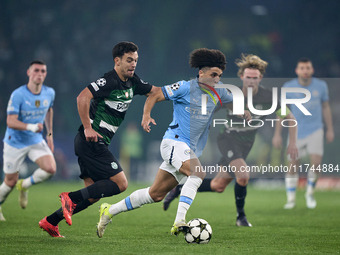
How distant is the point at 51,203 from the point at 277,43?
13.6m

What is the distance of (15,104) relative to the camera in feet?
25.3

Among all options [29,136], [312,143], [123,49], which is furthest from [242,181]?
[312,143]

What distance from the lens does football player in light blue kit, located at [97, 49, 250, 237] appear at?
541 centimetres

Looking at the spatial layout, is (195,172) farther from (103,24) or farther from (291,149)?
(103,24)

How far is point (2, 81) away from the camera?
18.5 meters

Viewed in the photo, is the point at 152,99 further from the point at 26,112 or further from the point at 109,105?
the point at 26,112

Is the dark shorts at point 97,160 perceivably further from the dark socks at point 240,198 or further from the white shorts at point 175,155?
the dark socks at point 240,198

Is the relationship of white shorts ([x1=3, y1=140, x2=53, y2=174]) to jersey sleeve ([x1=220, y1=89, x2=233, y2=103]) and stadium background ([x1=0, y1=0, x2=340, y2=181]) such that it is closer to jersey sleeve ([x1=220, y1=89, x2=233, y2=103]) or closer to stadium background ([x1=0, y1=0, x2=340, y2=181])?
jersey sleeve ([x1=220, y1=89, x2=233, y2=103])

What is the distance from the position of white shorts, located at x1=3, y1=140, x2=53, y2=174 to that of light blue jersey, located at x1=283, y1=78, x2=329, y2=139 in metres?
5.29

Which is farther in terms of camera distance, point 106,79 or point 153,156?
point 153,156

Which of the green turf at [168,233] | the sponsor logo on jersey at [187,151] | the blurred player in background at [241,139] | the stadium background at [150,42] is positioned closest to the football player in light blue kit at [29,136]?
the green turf at [168,233]

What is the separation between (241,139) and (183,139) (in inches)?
83.1

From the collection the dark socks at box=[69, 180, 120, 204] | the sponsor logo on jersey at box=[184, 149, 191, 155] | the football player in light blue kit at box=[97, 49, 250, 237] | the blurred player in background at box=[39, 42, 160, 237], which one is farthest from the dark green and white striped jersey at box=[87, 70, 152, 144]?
the sponsor logo on jersey at box=[184, 149, 191, 155]

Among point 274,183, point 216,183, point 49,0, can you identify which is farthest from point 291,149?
point 49,0
